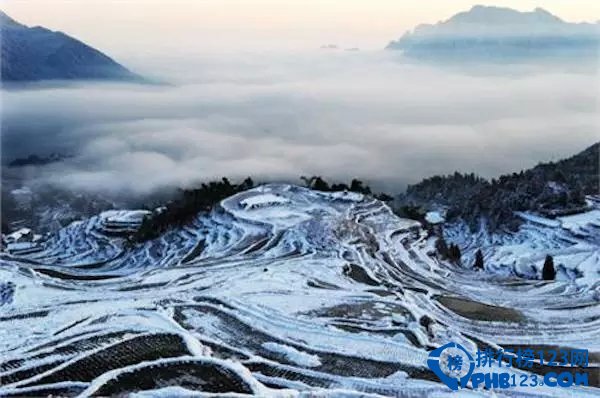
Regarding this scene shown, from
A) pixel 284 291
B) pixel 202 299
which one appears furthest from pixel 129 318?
pixel 284 291

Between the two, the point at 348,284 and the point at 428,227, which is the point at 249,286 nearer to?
the point at 348,284

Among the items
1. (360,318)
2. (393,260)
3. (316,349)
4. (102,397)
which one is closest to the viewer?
(102,397)

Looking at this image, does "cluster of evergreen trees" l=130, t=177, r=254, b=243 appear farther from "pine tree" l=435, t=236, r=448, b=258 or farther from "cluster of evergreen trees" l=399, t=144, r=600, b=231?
"pine tree" l=435, t=236, r=448, b=258

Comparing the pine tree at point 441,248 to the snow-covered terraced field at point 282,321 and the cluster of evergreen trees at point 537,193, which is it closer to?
the snow-covered terraced field at point 282,321

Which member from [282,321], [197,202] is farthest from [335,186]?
[282,321]

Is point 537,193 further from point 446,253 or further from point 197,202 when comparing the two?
point 197,202

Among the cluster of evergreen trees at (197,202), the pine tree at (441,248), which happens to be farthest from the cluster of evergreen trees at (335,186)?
the pine tree at (441,248)

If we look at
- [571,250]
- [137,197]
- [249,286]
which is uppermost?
[249,286]

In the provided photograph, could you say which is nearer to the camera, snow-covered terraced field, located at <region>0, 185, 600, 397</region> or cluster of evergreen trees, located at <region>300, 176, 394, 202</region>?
snow-covered terraced field, located at <region>0, 185, 600, 397</region>

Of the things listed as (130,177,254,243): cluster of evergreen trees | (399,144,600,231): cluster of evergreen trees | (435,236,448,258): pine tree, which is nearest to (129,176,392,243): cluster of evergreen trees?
(130,177,254,243): cluster of evergreen trees
